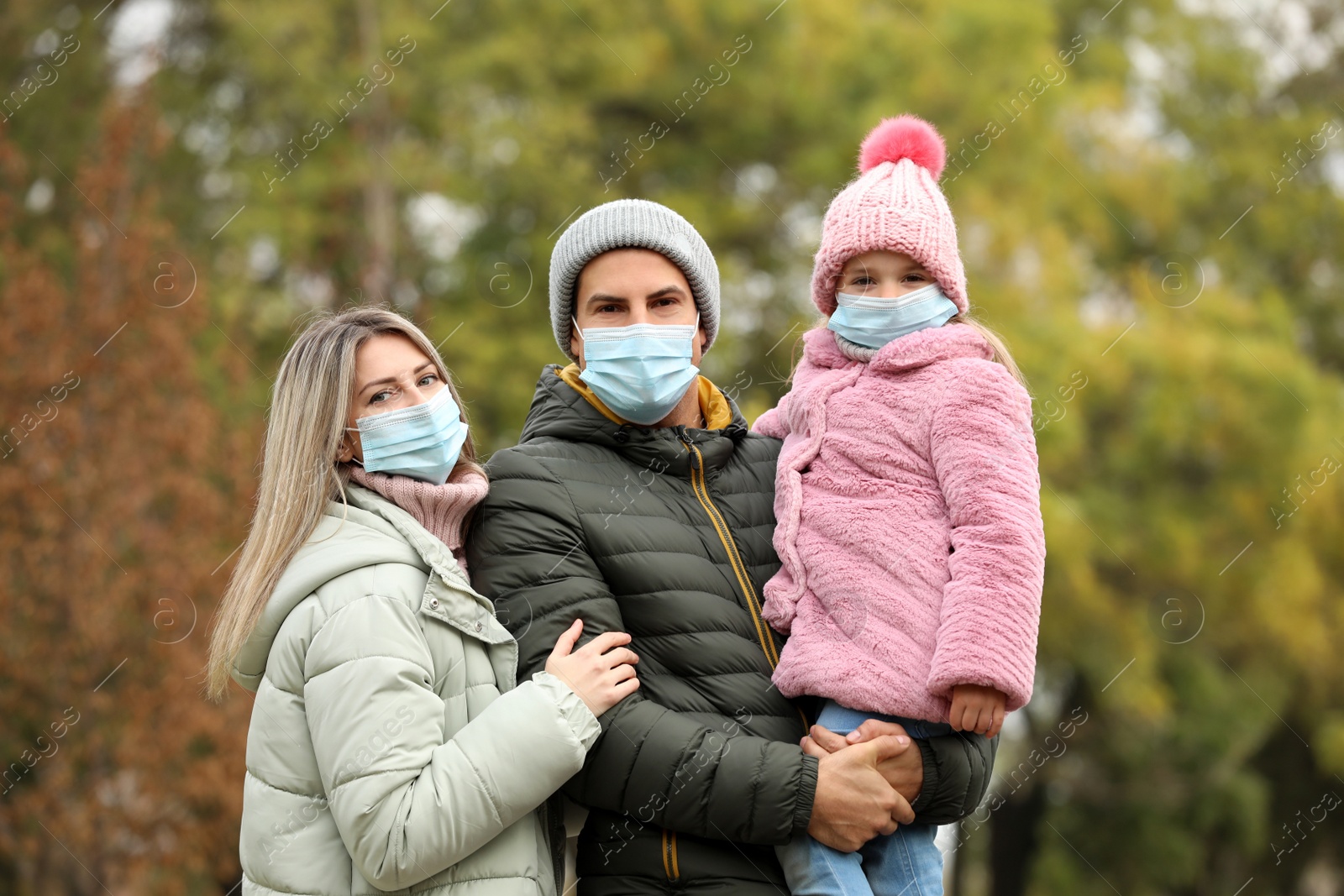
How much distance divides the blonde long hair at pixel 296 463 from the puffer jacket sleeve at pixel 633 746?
1.45 feet

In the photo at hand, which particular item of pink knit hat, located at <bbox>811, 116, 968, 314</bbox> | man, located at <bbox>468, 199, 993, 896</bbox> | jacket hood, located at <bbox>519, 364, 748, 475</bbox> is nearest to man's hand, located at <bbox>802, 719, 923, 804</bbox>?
man, located at <bbox>468, 199, 993, 896</bbox>

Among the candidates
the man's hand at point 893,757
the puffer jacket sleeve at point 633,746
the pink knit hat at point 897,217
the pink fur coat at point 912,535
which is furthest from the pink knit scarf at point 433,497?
the pink knit hat at point 897,217

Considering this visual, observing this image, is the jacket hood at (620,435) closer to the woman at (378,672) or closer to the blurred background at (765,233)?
the woman at (378,672)

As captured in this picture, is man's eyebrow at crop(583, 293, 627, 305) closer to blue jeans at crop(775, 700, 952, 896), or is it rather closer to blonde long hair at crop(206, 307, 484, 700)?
blonde long hair at crop(206, 307, 484, 700)

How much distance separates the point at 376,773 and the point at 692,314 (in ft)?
4.68

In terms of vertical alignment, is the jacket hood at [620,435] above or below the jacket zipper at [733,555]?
above

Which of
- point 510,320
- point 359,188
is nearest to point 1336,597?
point 510,320

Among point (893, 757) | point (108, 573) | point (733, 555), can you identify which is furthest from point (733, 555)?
point (108, 573)

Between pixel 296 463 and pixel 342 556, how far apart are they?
311 mm

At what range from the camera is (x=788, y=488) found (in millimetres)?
3430

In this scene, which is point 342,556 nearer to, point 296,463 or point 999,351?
point 296,463

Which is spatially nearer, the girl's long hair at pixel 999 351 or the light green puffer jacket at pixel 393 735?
the light green puffer jacket at pixel 393 735

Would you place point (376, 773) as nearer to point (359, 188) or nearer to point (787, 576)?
point (787, 576)

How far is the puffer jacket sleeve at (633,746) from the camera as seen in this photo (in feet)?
9.86
